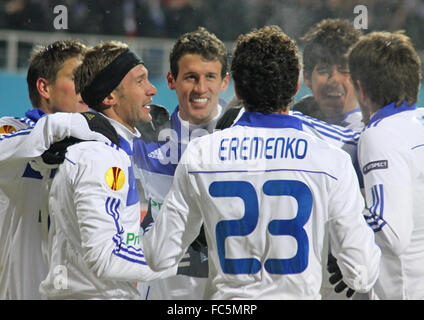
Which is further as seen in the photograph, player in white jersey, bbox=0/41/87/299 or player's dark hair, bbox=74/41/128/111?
player in white jersey, bbox=0/41/87/299

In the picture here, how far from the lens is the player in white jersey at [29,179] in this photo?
2.47 metres

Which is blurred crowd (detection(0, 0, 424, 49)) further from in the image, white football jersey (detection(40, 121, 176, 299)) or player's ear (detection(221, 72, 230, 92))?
white football jersey (detection(40, 121, 176, 299))

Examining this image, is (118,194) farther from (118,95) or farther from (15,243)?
A: (15,243)

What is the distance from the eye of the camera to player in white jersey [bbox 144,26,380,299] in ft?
5.65

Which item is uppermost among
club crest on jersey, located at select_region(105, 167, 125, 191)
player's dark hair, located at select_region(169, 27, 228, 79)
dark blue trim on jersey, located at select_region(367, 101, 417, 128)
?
player's dark hair, located at select_region(169, 27, 228, 79)

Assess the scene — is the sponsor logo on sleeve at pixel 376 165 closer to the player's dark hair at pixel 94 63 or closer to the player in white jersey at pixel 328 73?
the player in white jersey at pixel 328 73

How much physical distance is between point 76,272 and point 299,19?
4.86 feet

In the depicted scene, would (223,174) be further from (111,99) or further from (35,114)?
(35,114)

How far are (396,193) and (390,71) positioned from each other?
1.66ft

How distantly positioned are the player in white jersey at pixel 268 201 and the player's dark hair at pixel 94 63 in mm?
654

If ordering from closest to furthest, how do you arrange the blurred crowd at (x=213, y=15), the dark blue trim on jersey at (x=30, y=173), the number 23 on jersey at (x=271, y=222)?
the number 23 on jersey at (x=271, y=222) < the dark blue trim on jersey at (x=30, y=173) < the blurred crowd at (x=213, y=15)

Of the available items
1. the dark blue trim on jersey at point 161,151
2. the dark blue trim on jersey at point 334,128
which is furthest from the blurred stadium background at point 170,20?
the dark blue trim on jersey at point 334,128

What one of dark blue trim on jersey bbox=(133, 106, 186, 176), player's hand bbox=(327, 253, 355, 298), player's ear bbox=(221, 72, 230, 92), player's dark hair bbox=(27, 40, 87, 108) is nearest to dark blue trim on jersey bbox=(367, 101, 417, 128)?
player's hand bbox=(327, 253, 355, 298)
